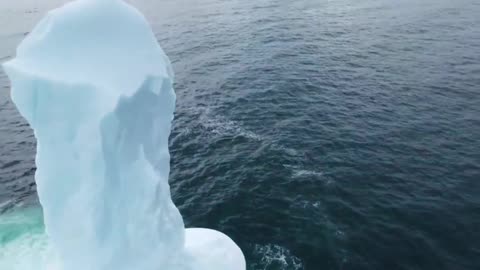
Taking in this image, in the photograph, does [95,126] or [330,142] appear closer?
[95,126]

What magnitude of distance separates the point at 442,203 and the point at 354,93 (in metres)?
23.0

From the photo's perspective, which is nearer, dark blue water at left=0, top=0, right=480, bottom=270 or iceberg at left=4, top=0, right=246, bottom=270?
iceberg at left=4, top=0, right=246, bottom=270

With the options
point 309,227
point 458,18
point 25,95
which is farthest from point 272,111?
point 458,18

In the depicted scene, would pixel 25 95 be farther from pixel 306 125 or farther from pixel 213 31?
pixel 213 31

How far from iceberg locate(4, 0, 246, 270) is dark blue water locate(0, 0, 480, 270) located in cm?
1327

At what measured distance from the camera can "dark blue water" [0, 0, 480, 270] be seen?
31391 mm

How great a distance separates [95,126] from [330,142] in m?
31.3

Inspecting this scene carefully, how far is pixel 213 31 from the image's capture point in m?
84.1

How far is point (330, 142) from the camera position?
43.8m

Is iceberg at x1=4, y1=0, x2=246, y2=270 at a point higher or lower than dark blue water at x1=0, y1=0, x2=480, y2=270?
higher

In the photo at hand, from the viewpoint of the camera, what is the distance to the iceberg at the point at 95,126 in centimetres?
1814

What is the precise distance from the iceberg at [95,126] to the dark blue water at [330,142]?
13.3 metres

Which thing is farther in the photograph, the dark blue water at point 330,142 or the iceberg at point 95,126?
the dark blue water at point 330,142

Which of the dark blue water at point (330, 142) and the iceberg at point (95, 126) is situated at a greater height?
the iceberg at point (95, 126)
